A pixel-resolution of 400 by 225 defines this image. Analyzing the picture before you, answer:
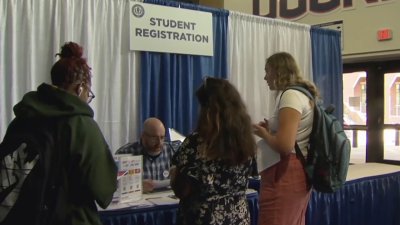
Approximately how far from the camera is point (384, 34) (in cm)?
483

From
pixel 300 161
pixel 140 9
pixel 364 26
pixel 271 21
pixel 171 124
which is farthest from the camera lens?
pixel 364 26

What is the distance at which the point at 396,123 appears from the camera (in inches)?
207

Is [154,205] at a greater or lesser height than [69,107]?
lesser

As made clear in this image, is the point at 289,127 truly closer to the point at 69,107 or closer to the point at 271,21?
the point at 69,107

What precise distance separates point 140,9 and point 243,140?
2191mm

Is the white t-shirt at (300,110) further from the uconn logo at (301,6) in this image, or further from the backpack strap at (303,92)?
the uconn logo at (301,6)

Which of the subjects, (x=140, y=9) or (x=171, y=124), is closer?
(x=140, y=9)

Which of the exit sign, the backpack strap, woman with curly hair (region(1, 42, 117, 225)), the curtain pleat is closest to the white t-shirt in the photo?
the backpack strap

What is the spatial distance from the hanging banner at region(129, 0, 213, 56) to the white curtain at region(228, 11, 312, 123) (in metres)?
0.40

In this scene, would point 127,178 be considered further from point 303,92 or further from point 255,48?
point 255,48

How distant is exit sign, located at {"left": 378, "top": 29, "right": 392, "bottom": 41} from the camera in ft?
15.7

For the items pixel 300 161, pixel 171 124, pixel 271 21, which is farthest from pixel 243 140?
pixel 271 21

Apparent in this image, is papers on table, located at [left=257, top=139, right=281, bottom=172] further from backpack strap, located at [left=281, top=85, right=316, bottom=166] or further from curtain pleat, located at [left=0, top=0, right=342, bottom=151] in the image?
curtain pleat, located at [left=0, top=0, right=342, bottom=151]

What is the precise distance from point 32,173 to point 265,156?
98 centimetres
